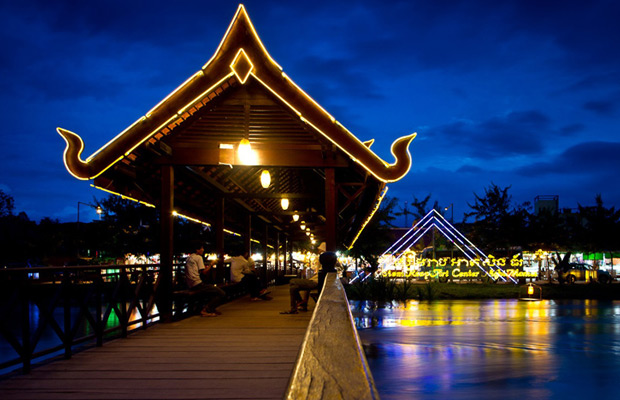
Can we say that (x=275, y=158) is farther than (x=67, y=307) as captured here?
Yes

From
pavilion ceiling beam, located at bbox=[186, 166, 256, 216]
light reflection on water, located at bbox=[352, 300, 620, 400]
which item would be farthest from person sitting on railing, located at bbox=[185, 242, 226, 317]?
light reflection on water, located at bbox=[352, 300, 620, 400]

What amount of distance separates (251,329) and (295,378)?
26.0 ft

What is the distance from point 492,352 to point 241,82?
6.94 metres

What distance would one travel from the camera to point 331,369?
75.3 inches

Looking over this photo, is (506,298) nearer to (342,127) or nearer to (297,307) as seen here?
(297,307)

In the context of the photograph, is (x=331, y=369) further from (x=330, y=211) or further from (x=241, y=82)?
(x=330, y=211)

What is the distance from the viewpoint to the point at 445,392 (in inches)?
311

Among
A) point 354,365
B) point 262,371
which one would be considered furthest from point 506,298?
point 354,365

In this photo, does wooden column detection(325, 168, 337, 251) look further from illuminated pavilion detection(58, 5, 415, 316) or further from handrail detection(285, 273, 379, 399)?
handrail detection(285, 273, 379, 399)

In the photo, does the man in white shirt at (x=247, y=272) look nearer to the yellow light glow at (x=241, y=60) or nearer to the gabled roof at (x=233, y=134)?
the gabled roof at (x=233, y=134)

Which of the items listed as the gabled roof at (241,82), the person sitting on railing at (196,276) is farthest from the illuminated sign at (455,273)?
the gabled roof at (241,82)

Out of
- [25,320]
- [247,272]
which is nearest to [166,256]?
[25,320]

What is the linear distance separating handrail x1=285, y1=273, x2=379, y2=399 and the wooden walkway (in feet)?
9.09

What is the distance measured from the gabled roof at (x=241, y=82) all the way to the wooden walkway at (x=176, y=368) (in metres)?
2.99
